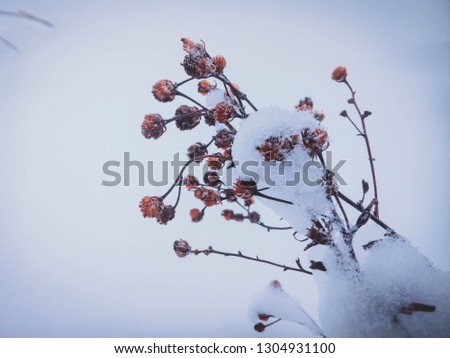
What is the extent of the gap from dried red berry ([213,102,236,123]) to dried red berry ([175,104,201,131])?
4 centimetres

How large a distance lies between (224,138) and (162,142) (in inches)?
10.2

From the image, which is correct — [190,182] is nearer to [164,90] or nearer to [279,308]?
[164,90]

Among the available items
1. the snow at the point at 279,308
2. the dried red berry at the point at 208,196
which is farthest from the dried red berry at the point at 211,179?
the snow at the point at 279,308

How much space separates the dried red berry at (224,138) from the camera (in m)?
0.49

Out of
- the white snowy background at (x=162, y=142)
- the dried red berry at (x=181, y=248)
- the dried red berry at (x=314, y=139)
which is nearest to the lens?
the dried red berry at (x=314, y=139)

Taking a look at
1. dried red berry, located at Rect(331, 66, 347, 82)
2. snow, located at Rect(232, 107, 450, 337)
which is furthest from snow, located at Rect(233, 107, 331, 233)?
dried red berry, located at Rect(331, 66, 347, 82)

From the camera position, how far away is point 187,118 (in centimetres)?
50

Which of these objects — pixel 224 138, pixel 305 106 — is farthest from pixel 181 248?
pixel 305 106

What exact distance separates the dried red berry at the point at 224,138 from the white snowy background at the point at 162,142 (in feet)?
0.74

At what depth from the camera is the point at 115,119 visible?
0.75 meters

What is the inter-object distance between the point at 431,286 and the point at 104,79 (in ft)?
2.37

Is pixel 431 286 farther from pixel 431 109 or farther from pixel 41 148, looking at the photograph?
pixel 41 148

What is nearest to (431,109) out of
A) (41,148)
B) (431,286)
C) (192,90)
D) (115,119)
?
(431,286)

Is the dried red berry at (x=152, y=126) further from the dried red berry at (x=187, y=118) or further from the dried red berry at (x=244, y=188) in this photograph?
the dried red berry at (x=244, y=188)
